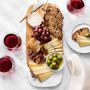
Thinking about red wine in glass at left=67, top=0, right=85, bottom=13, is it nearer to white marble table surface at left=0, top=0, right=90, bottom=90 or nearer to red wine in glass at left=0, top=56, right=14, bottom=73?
white marble table surface at left=0, top=0, right=90, bottom=90

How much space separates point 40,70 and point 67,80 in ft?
0.44

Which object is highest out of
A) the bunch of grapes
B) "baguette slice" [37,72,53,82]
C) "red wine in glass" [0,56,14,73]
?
the bunch of grapes

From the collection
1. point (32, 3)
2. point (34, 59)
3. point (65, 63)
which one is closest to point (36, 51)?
point (34, 59)

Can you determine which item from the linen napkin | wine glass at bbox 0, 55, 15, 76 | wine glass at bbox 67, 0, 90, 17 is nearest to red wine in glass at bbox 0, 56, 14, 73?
wine glass at bbox 0, 55, 15, 76

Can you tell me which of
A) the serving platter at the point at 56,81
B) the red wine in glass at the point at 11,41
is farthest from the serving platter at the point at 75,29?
the red wine in glass at the point at 11,41

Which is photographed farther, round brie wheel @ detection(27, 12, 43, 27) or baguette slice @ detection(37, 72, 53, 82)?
round brie wheel @ detection(27, 12, 43, 27)

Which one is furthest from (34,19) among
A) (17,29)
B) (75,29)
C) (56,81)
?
(56,81)

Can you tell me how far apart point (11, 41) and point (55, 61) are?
0.75 feet

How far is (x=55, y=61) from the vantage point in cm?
158

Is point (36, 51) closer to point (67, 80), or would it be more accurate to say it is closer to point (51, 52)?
point (51, 52)

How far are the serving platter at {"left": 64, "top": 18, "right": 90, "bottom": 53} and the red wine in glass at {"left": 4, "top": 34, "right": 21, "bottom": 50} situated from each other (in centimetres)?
23

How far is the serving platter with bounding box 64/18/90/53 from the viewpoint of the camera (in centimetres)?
164

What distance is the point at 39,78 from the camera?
1.57m

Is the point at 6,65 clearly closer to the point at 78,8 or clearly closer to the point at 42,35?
the point at 42,35
